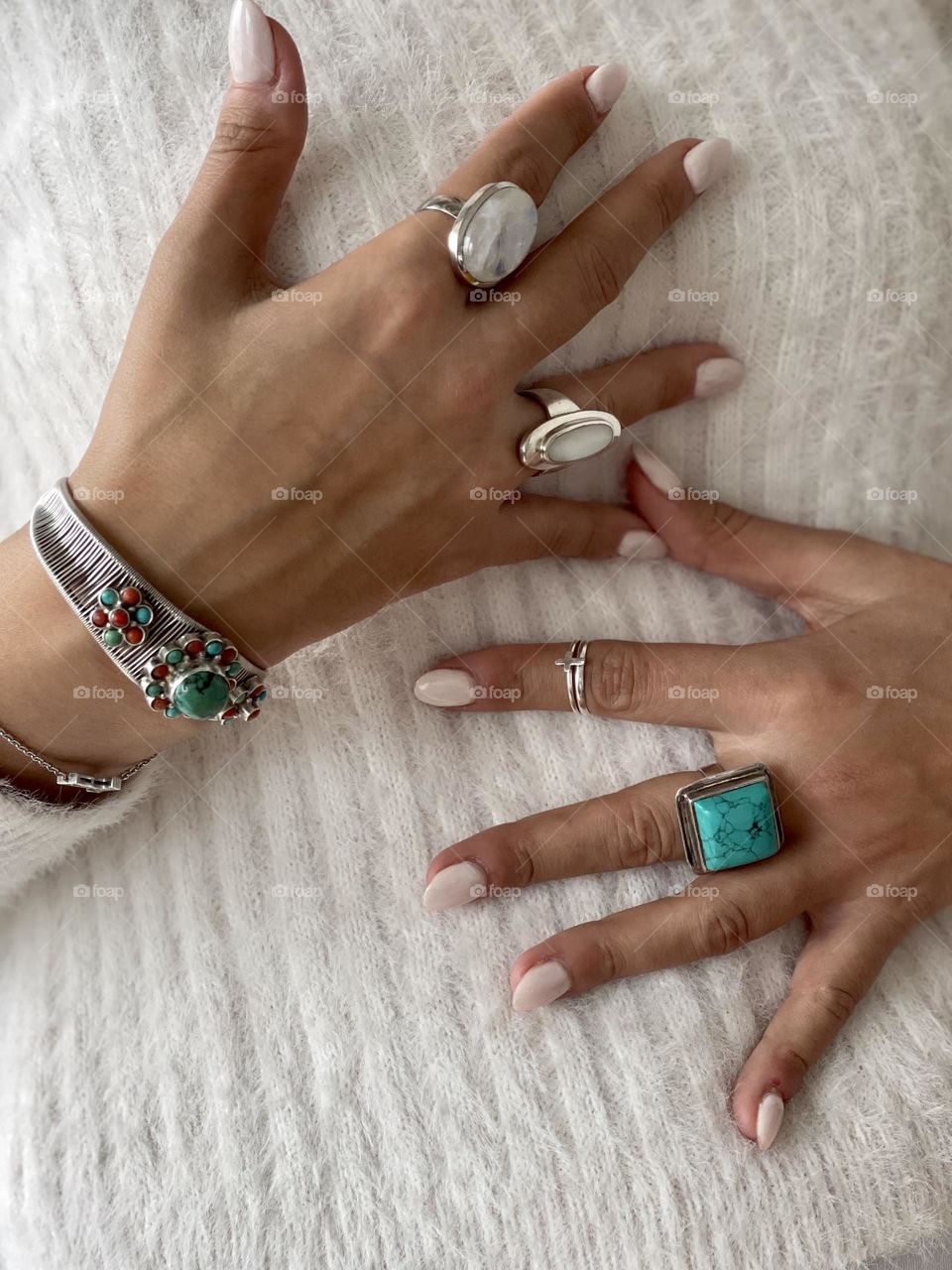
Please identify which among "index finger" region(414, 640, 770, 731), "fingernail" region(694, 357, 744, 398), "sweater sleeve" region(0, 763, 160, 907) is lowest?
"index finger" region(414, 640, 770, 731)

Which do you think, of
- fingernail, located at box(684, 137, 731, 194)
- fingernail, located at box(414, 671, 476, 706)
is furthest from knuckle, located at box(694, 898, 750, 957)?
fingernail, located at box(684, 137, 731, 194)

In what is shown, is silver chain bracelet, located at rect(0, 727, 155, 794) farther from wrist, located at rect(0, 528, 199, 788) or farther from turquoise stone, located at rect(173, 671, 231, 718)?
turquoise stone, located at rect(173, 671, 231, 718)

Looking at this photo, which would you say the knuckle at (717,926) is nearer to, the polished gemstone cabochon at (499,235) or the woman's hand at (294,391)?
the woman's hand at (294,391)

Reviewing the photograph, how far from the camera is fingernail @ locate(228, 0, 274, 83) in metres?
0.69

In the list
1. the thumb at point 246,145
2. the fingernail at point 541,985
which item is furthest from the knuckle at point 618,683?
the thumb at point 246,145

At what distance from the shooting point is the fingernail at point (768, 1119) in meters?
0.72

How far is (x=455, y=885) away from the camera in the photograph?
77 cm

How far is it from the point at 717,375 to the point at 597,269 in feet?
0.48

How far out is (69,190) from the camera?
0.79 m

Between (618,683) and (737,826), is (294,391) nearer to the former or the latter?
(618,683)

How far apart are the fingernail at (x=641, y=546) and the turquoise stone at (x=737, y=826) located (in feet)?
0.77

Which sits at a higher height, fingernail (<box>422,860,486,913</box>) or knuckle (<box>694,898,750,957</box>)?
fingernail (<box>422,860,486,913</box>)

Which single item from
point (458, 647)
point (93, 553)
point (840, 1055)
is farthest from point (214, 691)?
point (840, 1055)

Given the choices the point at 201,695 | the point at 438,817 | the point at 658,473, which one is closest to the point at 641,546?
the point at 658,473
